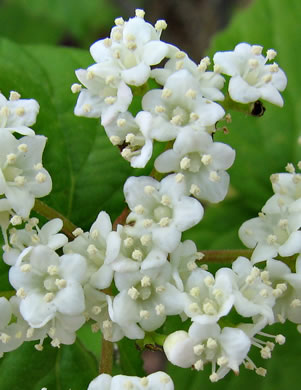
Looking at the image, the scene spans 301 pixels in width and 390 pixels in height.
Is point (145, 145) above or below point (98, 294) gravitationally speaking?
above

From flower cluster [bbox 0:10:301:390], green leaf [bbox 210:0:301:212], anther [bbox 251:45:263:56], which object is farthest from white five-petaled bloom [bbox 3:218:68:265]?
green leaf [bbox 210:0:301:212]

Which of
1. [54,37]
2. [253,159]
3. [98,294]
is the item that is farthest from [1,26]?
[98,294]

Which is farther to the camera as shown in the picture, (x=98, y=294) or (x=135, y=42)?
(x=135, y=42)

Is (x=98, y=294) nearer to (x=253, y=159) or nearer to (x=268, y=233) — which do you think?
(x=268, y=233)

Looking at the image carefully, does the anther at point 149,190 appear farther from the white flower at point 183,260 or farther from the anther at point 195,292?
the anther at point 195,292

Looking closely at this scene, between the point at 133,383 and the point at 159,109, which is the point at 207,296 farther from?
the point at 159,109

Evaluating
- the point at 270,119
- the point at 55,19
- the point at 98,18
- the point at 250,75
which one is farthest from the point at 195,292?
the point at 55,19

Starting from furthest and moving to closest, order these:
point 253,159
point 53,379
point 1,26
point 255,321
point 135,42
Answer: point 1,26
point 253,159
point 53,379
point 135,42
point 255,321
